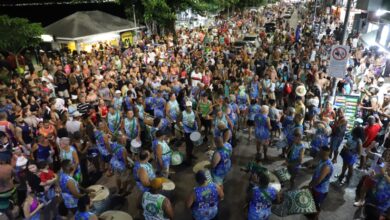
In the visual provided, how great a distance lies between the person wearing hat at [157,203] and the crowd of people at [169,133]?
19 mm

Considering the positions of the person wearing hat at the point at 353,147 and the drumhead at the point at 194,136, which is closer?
the person wearing hat at the point at 353,147

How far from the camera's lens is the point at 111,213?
18.1 ft

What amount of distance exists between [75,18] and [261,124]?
51.2ft

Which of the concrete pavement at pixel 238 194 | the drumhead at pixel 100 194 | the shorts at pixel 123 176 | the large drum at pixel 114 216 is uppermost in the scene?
the large drum at pixel 114 216

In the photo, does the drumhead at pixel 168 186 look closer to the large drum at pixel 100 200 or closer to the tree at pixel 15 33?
the large drum at pixel 100 200

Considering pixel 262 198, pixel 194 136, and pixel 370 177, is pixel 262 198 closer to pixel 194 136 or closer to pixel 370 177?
pixel 370 177

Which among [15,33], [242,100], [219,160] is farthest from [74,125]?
[15,33]

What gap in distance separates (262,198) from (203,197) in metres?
0.94

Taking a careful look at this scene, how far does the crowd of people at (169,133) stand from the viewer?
5.73 meters

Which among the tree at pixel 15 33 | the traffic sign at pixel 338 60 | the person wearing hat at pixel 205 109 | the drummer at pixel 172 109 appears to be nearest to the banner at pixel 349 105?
the traffic sign at pixel 338 60

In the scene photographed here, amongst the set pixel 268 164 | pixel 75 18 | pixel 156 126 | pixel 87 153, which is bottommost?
pixel 268 164

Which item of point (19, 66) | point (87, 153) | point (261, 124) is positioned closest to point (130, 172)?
point (87, 153)

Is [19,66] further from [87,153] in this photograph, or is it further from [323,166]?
[323,166]

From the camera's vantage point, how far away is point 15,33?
16.1 metres
